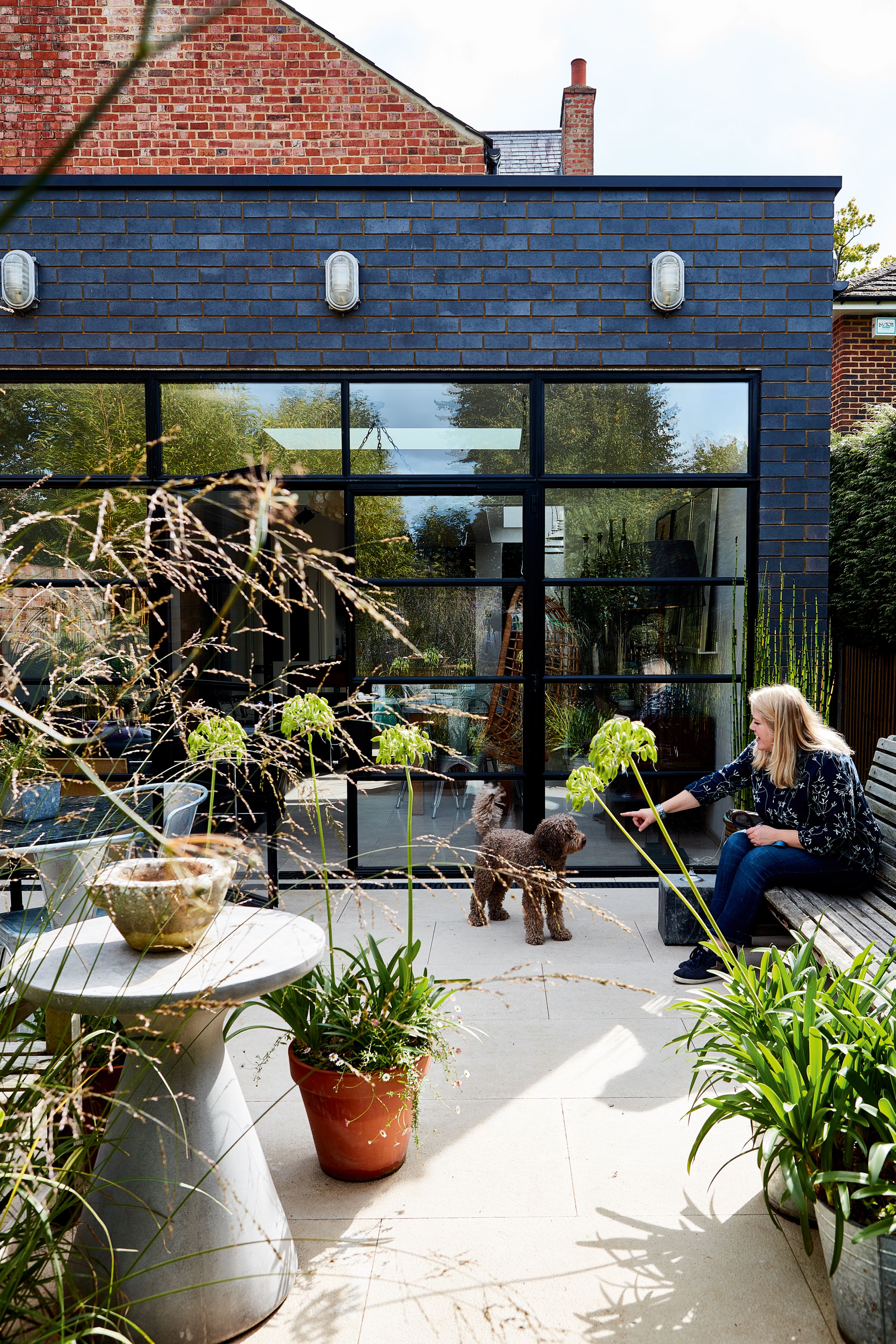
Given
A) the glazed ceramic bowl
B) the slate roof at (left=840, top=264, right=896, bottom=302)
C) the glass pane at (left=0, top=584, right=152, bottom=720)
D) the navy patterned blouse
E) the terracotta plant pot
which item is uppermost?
the slate roof at (left=840, top=264, right=896, bottom=302)

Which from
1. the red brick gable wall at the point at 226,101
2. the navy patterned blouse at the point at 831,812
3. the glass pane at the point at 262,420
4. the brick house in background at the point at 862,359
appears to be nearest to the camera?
the navy patterned blouse at the point at 831,812

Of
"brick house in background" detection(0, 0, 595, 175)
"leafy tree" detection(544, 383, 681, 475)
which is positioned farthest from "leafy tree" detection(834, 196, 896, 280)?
"leafy tree" detection(544, 383, 681, 475)

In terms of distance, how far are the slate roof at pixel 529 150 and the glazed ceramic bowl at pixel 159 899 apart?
1604 cm

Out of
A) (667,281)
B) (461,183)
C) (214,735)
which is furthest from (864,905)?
(461,183)

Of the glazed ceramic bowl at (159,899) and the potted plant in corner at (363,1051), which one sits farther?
the potted plant in corner at (363,1051)

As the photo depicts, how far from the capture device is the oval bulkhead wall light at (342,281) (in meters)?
5.46

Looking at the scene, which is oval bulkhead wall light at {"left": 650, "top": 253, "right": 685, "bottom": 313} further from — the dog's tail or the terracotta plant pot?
the terracotta plant pot

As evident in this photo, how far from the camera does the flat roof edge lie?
5.45 metres

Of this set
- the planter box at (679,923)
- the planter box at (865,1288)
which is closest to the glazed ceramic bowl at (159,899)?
the planter box at (865,1288)

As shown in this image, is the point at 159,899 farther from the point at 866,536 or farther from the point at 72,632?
the point at 866,536

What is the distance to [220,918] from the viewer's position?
2.41 metres

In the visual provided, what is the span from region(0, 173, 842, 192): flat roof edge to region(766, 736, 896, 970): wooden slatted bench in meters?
3.41

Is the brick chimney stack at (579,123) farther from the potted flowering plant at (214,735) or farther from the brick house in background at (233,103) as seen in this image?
the potted flowering plant at (214,735)

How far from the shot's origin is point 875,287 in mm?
10883
